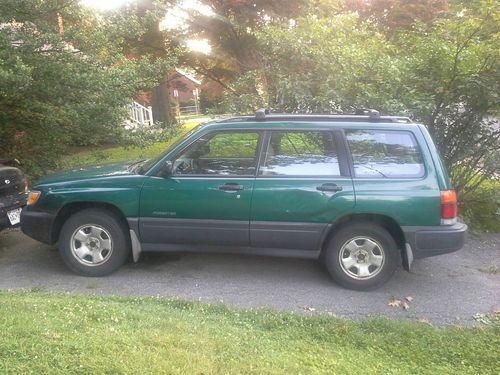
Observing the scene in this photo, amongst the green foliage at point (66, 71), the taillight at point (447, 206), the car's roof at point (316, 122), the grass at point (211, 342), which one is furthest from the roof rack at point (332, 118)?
the green foliage at point (66, 71)

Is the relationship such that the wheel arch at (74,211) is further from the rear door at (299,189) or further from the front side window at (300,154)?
the front side window at (300,154)

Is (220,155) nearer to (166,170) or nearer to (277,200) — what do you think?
(166,170)

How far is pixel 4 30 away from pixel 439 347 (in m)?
6.38

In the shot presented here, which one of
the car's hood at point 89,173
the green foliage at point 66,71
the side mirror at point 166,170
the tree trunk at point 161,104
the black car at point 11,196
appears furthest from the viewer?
the tree trunk at point 161,104

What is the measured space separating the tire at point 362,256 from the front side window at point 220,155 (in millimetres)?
1167

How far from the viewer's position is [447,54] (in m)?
6.72

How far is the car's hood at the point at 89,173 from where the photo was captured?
5180mm

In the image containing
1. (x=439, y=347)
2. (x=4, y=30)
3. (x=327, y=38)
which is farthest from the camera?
(x=327, y=38)

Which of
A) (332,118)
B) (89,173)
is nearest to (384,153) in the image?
(332,118)

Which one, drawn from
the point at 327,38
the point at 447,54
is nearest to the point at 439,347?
the point at 447,54

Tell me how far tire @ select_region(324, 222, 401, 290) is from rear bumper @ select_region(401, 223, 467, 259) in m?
0.19

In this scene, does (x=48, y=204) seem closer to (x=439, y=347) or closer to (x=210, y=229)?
(x=210, y=229)

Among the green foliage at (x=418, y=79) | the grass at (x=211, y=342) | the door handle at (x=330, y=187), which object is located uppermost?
the green foliage at (x=418, y=79)

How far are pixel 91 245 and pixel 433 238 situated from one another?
3.46 meters
